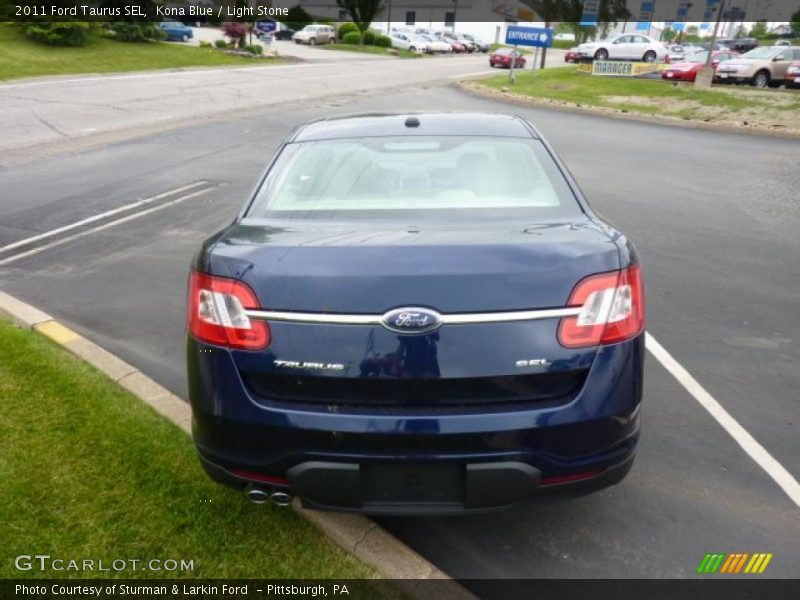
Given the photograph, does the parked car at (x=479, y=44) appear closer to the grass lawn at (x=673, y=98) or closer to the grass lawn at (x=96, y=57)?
the grass lawn at (x=96, y=57)

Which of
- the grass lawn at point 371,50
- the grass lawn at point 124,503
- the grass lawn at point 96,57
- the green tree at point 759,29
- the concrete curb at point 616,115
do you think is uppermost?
the green tree at point 759,29

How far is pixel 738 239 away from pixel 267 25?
172 ft

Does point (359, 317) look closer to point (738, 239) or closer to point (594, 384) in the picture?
point (594, 384)

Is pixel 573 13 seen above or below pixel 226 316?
above

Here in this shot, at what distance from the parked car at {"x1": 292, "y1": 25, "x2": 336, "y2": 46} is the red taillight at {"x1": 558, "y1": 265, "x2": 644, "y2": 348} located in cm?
5579

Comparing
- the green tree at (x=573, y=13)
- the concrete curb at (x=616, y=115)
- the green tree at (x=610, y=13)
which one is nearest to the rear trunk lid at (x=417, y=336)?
the concrete curb at (x=616, y=115)

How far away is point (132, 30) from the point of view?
1404 inches

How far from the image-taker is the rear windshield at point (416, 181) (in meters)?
2.85

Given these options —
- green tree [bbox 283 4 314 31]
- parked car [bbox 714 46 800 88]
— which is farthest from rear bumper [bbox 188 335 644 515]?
green tree [bbox 283 4 314 31]

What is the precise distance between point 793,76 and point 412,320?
85.2 feet

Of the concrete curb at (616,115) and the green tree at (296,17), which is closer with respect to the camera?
the concrete curb at (616,115)

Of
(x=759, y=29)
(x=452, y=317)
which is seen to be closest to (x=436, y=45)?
(x=759, y=29)

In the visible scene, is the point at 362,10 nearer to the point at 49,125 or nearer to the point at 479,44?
the point at 479,44

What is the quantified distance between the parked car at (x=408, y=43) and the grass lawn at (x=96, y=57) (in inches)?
859
